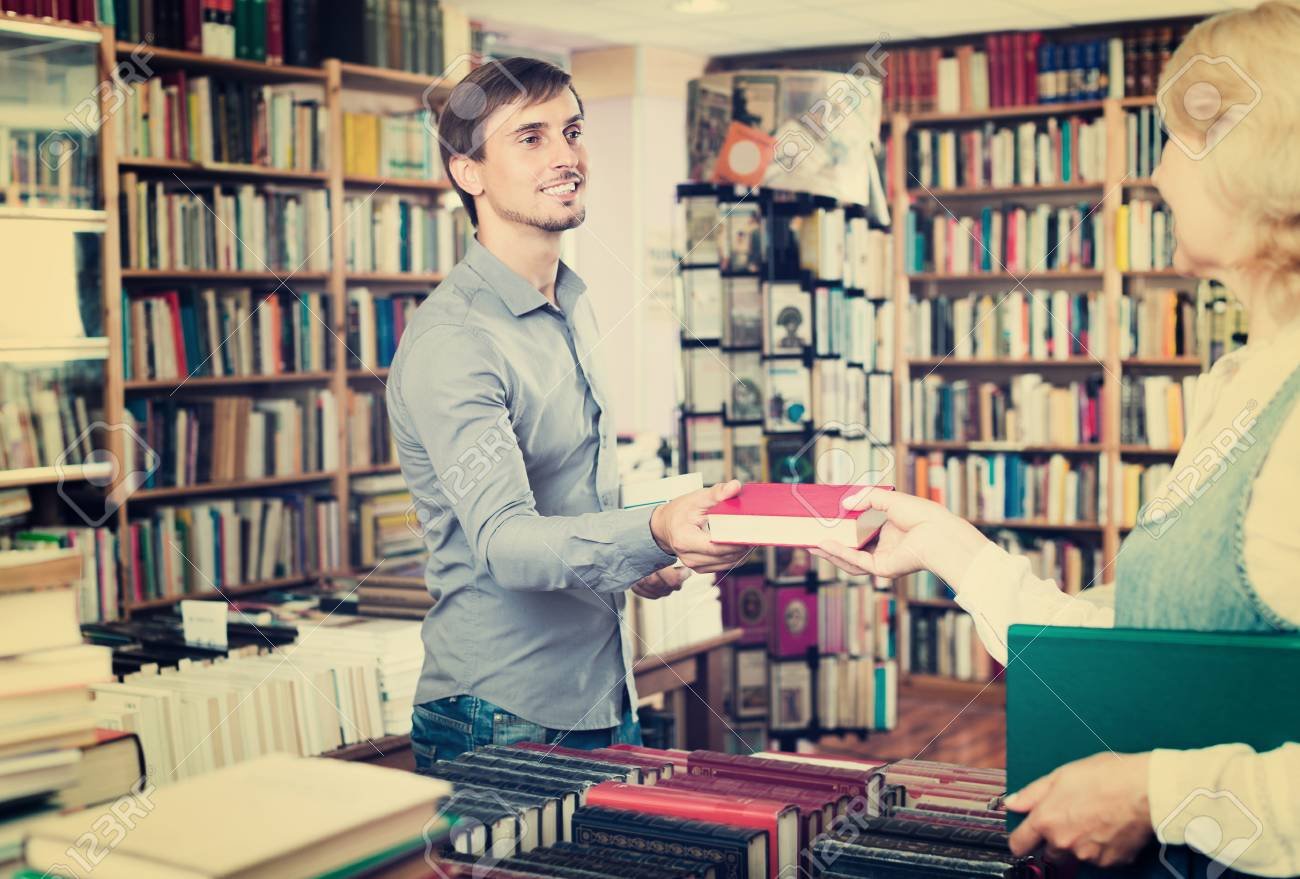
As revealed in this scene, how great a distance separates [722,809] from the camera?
120 cm

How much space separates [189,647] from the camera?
2812 millimetres

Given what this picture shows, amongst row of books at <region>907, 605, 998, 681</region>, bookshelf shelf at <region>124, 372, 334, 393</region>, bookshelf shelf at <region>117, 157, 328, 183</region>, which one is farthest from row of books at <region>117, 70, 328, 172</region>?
row of books at <region>907, 605, 998, 681</region>

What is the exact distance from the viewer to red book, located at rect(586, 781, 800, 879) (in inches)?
46.0

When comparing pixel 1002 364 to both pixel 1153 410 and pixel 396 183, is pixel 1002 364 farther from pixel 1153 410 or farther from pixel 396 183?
pixel 396 183

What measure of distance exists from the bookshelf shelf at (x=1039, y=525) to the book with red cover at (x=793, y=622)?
1.44 metres

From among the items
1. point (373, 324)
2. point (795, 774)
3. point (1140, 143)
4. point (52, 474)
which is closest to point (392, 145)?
point (373, 324)

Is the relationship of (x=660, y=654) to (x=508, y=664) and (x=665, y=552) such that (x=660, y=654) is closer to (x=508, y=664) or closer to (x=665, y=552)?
(x=508, y=664)

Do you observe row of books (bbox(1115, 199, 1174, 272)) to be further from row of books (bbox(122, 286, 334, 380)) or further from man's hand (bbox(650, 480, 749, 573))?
man's hand (bbox(650, 480, 749, 573))

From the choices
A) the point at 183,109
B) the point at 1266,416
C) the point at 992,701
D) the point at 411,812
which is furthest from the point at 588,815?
the point at 992,701

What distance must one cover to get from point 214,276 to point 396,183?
972 millimetres

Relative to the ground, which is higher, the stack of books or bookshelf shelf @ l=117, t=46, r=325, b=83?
bookshelf shelf @ l=117, t=46, r=325, b=83

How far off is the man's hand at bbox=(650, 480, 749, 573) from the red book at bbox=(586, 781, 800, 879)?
1.40 ft

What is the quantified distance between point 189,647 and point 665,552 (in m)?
1.50

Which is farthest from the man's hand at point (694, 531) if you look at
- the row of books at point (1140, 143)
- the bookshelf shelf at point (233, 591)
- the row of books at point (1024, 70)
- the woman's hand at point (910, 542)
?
the row of books at point (1024, 70)
